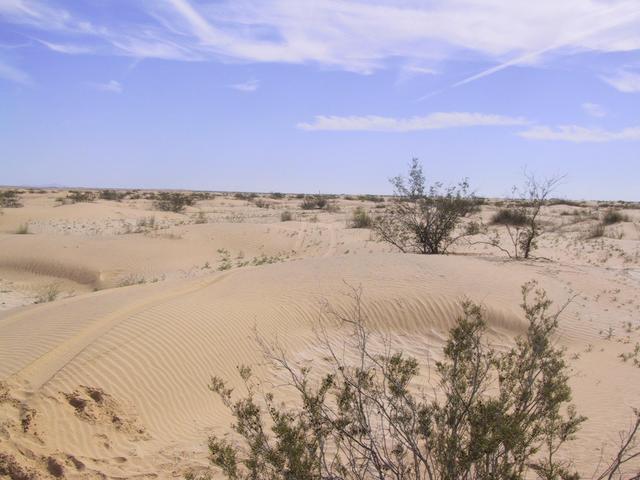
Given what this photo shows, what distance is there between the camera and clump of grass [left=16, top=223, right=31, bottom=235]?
23.2m

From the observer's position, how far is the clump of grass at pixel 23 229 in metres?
23.2

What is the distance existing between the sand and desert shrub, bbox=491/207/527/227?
6672 millimetres

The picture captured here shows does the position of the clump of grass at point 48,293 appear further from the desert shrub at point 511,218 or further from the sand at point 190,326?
the desert shrub at point 511,218

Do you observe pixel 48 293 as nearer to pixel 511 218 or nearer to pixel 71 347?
pixel 71 347

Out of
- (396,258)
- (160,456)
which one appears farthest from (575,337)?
(160,456)

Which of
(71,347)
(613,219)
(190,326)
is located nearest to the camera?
(71,347)

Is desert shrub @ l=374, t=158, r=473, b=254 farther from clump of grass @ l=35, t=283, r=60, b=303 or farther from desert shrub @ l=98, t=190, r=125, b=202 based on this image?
desert shrub @ l=98, t=190, r=125, b=202

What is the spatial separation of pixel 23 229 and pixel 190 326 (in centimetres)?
1875

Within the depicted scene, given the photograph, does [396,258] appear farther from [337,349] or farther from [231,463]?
[231,463]

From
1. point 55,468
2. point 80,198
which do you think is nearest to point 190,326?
point 55,468

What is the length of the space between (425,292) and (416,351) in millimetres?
2011

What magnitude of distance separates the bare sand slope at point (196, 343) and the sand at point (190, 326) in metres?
0.02

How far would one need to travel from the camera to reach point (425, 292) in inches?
438

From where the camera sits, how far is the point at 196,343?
8109 mm
